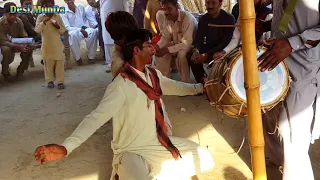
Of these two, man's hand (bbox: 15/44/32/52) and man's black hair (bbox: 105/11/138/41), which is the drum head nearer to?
man's black hair (bbox: 105/11/138/41)

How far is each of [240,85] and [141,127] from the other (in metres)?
0.78

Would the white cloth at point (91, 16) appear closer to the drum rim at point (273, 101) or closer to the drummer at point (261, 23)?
the drummer at point (261, 23)

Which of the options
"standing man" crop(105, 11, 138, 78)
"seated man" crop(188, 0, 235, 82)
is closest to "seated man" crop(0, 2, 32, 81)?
"seated man" crop(188, 0, 235, 82)

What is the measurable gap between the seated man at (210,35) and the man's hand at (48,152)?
319 cm

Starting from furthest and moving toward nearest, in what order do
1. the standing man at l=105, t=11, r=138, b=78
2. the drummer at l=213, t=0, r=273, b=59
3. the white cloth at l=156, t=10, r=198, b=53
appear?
1. the white cloth at l=156, t=10, r=198, b=53
2. the drummer at l=213, t=0, r=273, b=59
3. the standing man at l=105, t=11, r=138, b=78

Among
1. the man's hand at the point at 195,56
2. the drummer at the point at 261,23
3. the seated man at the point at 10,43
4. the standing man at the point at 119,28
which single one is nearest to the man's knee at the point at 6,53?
the seated man at the point at 10,43

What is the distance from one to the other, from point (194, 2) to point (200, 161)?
25.5ft

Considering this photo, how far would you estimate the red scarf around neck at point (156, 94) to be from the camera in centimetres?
270

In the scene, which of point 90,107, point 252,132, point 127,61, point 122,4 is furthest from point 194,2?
point 252,132

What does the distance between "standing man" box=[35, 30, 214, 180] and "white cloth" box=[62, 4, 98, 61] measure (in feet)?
19.5

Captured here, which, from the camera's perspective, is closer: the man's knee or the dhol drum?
the dhol drum

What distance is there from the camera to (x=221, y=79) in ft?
8.18

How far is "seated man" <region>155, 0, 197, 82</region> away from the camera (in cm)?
562

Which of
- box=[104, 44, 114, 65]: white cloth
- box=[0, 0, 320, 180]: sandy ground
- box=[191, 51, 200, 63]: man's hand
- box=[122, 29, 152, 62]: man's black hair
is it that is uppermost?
box=[122, 29, 152, 62]: man's black hair
